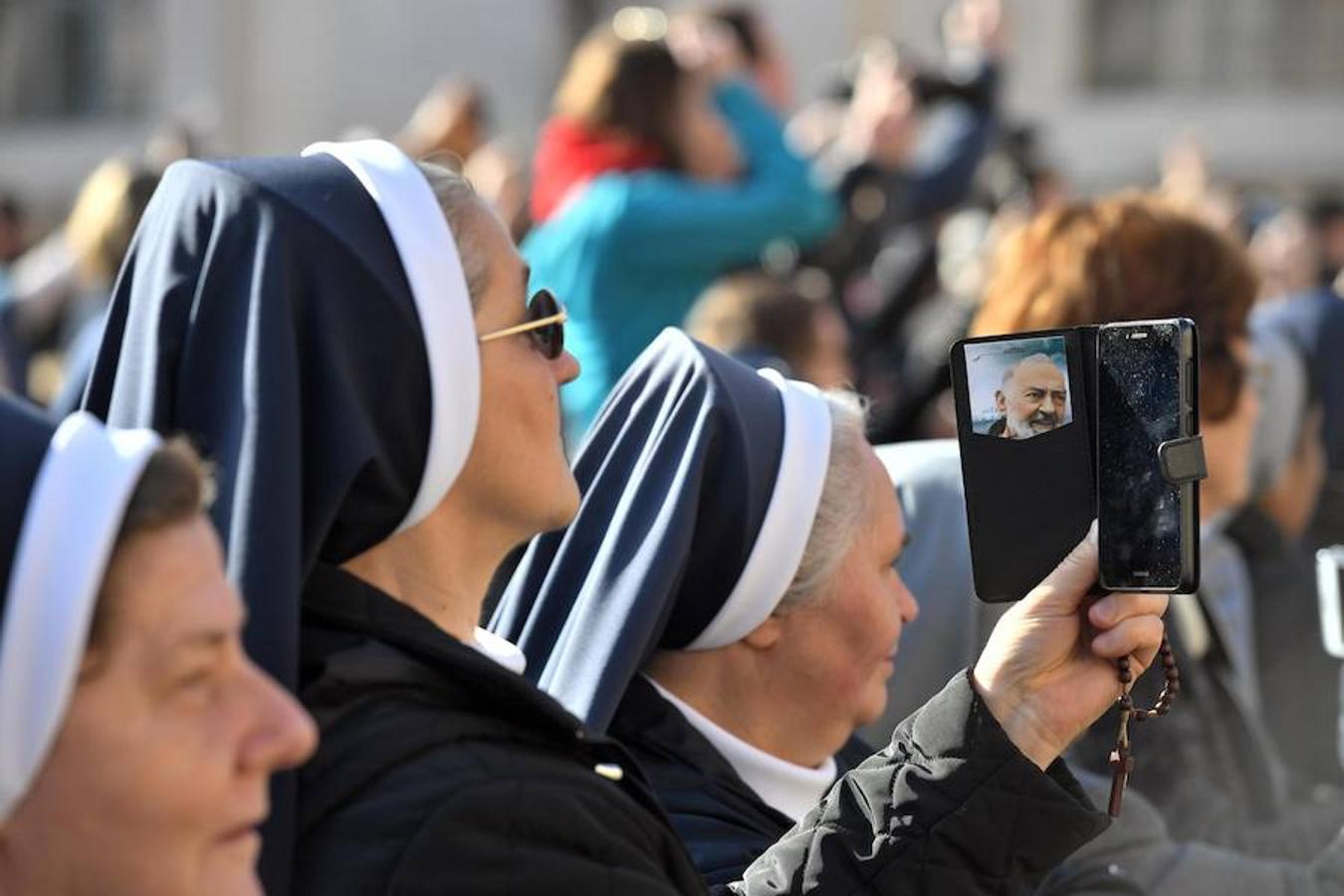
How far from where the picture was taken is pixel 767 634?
306cm

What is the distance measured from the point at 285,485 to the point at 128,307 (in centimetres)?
37

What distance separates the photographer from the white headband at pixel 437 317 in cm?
238

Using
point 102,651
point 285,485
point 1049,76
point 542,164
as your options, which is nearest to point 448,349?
point 285,485

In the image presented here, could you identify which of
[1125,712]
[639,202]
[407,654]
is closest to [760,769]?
[1125,712]

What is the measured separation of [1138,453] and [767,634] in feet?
2.60

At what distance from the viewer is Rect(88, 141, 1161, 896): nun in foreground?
2184 mm

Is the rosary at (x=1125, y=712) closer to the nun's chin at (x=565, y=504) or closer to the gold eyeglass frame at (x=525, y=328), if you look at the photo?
the nun's chin at (x=565, y=504)

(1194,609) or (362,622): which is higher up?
(362,622)

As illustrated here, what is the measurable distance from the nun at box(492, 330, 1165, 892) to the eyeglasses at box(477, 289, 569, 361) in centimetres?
35

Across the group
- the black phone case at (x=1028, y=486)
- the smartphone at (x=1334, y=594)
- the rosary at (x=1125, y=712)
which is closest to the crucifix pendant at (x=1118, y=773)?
the rosary at (x=1125, y=712)

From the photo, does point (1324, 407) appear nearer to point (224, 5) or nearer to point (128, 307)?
point (128, 307)

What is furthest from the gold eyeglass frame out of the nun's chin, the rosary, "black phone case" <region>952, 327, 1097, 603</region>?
the rosary

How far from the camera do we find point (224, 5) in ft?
67.2

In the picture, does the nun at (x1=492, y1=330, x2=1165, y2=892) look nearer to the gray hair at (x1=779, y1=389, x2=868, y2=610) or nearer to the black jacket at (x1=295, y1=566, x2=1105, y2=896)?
the gray hair at (x1=779, y1=389, x2=868, y2=610)
